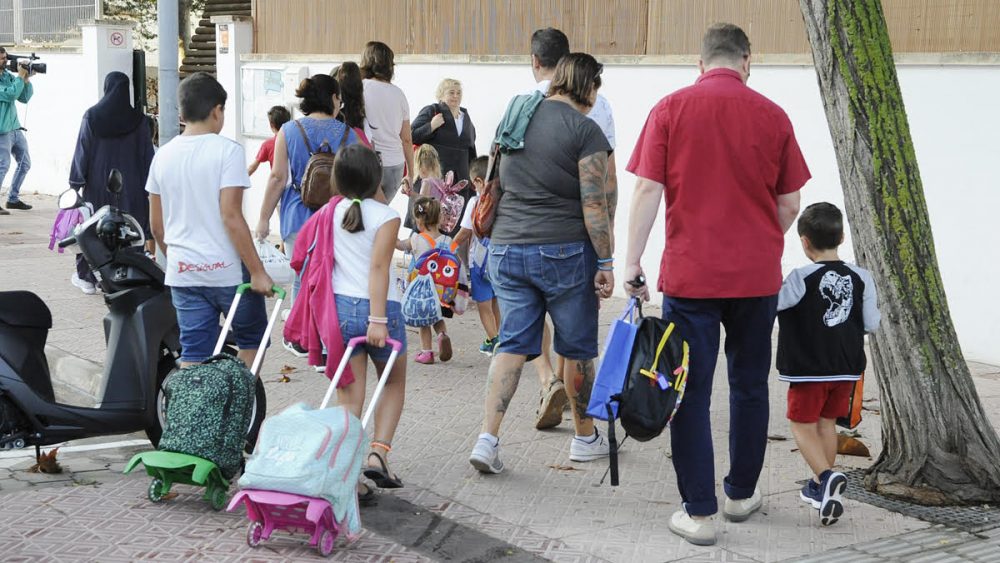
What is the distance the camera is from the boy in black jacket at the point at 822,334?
5.09 metres

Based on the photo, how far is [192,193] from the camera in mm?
5633

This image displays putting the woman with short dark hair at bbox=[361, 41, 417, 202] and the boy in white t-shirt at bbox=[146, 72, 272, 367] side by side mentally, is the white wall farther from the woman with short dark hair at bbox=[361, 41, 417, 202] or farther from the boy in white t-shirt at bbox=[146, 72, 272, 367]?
the boy in white t-shirt at bbox=[146, 72, 272, 367]

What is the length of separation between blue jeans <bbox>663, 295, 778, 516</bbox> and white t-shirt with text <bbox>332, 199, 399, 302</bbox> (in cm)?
125

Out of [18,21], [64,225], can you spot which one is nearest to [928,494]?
[64,225]

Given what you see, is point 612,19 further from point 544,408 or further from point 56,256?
point 56,256

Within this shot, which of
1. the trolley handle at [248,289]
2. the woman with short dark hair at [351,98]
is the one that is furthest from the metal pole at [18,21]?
the trolley handle at [248,289]

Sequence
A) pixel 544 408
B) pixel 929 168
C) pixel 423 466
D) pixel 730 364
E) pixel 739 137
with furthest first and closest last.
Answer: pixel 929 168
pixel 544 408
pixel 423 466
pixel 730 364
pixel 739 137

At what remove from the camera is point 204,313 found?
5.79 m

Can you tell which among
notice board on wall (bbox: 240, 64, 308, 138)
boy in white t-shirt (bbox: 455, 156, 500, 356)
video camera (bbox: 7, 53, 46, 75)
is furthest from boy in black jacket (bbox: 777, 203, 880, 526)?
video camera (bbox: 7, 53, 46, 75)

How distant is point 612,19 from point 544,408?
5133 millimetres

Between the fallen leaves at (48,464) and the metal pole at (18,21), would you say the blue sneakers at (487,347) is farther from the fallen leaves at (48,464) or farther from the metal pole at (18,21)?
the metal pole at (18,21)

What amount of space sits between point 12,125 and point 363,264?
1300 centimetres

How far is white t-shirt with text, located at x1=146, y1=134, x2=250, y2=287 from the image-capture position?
18.4ft

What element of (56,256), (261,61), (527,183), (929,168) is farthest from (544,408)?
(261,61)
